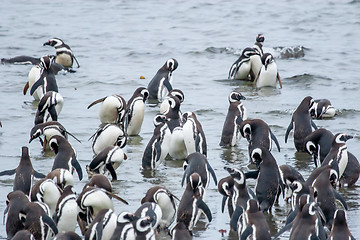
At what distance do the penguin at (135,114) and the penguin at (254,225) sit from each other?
12.6 ft

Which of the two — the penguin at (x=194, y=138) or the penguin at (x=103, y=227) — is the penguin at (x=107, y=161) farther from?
the penguin at (x=103, y=227)

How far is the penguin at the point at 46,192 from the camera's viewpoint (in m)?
6.46

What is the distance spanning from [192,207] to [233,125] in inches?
113

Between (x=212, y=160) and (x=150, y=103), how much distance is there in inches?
117

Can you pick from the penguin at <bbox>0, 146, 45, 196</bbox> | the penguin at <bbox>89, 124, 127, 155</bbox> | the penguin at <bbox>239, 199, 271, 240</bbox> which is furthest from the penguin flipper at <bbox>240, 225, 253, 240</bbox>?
the penguin at <bbox>89, 124, 127, 155</bbox>

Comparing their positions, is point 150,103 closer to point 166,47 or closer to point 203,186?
point 203,186

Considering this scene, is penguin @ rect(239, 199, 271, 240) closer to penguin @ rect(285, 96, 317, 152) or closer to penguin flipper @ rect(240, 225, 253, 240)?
penguin flipper @ rect(240, 225, 253, 240)

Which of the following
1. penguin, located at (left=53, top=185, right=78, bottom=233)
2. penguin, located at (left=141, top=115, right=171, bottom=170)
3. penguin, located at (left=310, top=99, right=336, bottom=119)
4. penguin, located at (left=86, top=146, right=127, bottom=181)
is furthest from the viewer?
penguin, located at (left=310, top=99, right=336, bottom=119)

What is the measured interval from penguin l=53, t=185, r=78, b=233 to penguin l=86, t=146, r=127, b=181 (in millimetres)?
1493

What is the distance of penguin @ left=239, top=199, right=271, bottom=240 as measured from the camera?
19.3ft

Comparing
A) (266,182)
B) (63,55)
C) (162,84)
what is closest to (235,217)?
(266,182)

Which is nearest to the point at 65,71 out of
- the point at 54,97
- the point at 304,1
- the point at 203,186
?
the point at 54,97

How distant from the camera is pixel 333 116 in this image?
10734mm

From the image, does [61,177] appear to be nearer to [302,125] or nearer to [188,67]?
[302,125]
